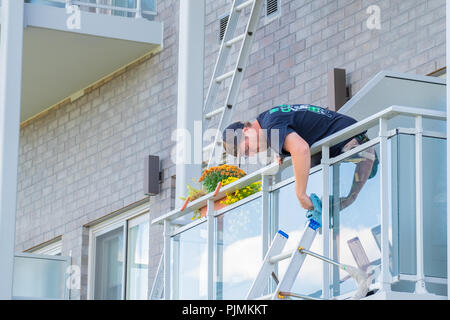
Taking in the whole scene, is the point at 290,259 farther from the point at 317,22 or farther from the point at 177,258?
the point at 317,22

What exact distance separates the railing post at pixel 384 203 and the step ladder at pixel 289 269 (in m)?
0.17

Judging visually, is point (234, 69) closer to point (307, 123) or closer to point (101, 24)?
point (101, 24)

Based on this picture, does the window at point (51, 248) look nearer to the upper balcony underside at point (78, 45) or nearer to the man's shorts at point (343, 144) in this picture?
the upper balcony underside at point (78, 45)

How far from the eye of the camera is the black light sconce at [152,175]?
40.5 ft

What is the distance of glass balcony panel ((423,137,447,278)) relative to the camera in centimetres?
654

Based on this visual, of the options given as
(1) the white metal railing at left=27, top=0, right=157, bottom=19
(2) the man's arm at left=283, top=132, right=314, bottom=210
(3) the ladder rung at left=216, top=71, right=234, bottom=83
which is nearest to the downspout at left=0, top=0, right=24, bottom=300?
→ (1) the white metal railing at left=27, top=0, right=157, bottom=19

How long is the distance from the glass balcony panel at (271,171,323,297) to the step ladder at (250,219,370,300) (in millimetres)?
100

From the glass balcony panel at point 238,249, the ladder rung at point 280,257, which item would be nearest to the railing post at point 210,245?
the glass balcony panel at point 238,249

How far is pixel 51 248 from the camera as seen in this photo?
565 inches

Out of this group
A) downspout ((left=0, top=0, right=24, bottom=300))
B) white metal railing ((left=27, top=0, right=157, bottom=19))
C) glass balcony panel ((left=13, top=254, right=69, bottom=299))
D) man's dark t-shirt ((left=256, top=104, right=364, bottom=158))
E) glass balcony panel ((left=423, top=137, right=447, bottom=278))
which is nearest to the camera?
glass balcony panel ((left=423, top=137, right=447, bottom=278))

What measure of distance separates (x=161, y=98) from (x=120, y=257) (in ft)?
5.91

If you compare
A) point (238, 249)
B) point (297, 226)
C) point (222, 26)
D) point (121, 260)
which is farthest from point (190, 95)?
point (297, 226)

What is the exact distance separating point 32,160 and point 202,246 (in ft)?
22.3

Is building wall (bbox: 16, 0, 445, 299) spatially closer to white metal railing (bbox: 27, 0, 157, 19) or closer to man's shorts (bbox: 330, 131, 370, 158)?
white metal railing (bbox: 27, 0, 157, 19)
